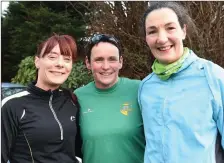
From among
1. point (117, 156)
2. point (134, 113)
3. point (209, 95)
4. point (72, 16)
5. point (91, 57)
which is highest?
point (72, 16)

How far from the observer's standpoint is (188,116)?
7.68 ft

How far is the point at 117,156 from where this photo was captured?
2.89 metres

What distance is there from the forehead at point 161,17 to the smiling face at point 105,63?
1.98ft

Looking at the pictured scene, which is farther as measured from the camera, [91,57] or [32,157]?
[91,57]

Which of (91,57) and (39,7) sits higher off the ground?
(39,7)

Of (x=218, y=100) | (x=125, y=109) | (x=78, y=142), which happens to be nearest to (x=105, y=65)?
(x=125, y=109)

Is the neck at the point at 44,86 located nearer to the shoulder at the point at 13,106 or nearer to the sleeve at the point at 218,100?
the shoulder at the point at 13,106

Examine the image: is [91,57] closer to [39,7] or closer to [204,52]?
[204,52]

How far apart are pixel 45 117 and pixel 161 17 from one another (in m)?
1.08

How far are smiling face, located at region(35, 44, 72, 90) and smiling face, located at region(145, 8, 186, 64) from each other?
0.72 metres

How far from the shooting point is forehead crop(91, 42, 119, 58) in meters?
3.08

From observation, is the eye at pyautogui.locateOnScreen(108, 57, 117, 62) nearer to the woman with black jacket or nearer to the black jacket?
the woman with black jacket

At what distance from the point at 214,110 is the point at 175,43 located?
0.53m

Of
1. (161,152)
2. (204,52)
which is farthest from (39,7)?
(161,152)
